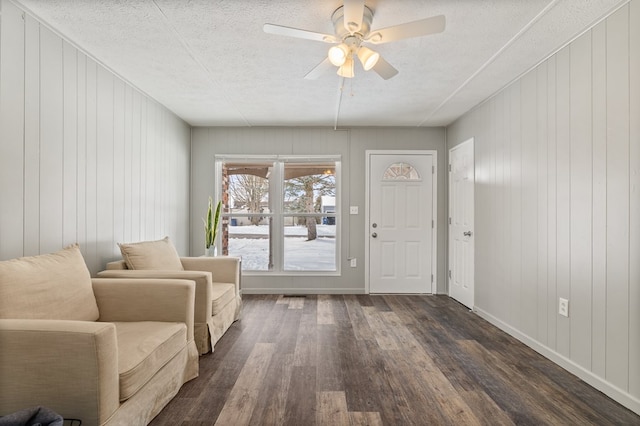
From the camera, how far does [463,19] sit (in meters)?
2.06

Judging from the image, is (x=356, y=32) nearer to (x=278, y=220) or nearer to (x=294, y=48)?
(x=294, y=48)

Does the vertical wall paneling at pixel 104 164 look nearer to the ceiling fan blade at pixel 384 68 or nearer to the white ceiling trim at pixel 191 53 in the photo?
the white ceiling trim at pixel 191 53

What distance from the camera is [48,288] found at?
1702 mm

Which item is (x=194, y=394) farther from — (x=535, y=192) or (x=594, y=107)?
(x=594, y=107)

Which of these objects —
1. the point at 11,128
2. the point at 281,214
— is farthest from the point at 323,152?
the point at 11,128

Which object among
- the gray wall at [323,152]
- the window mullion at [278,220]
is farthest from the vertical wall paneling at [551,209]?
the window mullion at [278,220]

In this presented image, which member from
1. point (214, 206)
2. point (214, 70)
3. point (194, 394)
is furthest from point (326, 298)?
point (214, 70)

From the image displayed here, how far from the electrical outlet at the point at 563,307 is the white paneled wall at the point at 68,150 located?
356 cm

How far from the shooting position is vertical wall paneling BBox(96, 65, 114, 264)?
104 inches

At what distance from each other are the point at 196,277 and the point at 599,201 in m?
2.78

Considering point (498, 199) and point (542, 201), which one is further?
point (498, 199)

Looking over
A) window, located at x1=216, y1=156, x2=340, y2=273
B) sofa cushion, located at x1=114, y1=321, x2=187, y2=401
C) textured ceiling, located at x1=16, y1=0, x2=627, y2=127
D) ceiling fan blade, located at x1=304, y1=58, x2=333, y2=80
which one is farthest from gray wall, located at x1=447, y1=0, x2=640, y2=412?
sofa cushion, located at x1=114, y1=321, x2=187, y2=401

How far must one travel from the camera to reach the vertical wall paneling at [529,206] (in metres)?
2.71

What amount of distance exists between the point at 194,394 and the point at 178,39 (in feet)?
7.68
